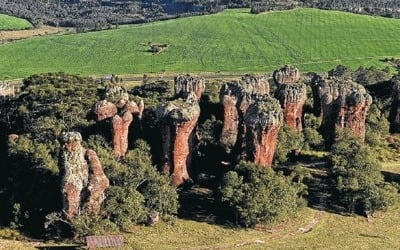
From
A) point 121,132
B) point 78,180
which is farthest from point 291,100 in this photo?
point 78,180

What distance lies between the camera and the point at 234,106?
80.5 meters

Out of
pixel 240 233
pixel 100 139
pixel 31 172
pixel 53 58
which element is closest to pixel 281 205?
pixel 240 233

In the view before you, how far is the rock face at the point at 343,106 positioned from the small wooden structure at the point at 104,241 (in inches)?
1487

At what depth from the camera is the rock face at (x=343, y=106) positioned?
82.6 metres

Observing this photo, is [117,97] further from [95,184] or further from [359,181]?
[359,181]

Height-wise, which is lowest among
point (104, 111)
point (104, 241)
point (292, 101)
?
point (104, 241)

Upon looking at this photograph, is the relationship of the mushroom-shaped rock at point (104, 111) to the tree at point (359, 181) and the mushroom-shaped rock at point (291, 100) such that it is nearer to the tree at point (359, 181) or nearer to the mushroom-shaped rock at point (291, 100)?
the mushroom-shaped rock at point (291, 100)

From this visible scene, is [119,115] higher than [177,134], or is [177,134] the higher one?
[119,115]

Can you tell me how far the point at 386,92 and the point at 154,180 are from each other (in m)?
51.8

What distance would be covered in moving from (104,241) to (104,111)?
20575mm

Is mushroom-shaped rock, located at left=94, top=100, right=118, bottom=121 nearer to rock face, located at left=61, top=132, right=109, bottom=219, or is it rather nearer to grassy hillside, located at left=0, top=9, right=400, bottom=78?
rock face, located at left=61, top=132, right=109, bottom=219

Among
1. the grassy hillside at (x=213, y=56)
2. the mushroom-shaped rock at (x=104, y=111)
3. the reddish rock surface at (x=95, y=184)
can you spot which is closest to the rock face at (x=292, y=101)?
the mushroom-shaped rock at (x=104, y=111)

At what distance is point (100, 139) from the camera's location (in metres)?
69.5

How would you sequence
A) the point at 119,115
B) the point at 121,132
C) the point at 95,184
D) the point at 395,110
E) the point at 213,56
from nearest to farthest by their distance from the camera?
the point at 95,184 → the point at 121,132 → the point at 119,115 → the point at 395,110 → the point at 213,56
